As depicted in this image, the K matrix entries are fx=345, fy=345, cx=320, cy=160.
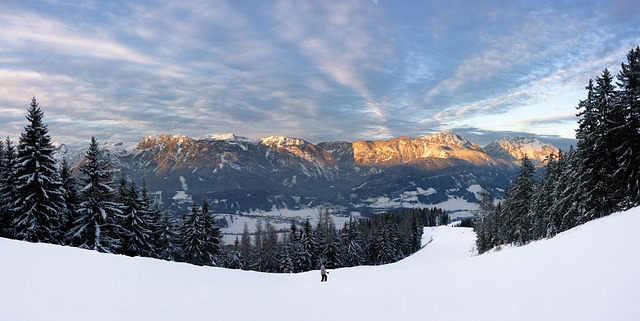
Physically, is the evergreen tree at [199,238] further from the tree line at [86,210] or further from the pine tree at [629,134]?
the pine tree at [629,134]

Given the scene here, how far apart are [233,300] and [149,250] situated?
26844mm

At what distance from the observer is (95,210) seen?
102 feet

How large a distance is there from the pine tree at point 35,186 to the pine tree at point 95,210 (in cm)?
210

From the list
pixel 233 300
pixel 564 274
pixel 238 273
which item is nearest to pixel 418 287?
pixel 564 274

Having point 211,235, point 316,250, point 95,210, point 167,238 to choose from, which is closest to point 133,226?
point 95,210

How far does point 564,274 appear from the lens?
14.1 meters

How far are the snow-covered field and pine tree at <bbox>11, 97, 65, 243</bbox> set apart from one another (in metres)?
10.7

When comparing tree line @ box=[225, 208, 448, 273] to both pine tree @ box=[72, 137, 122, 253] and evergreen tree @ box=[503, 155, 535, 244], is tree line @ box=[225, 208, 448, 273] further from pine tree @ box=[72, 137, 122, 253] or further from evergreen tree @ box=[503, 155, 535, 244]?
pine tree @ box=[72, 137, 122, 253]

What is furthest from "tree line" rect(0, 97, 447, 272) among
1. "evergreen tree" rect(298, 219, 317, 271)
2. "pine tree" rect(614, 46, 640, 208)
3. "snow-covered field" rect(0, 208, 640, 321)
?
"pine tree" rect(614, 46, 640, 208)

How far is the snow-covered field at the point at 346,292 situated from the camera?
11242 millimetres

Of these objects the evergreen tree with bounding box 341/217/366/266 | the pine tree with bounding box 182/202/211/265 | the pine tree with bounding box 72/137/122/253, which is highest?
the pine tree with bounding box 72/137/122/253

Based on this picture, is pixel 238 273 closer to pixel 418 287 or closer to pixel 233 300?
pixel 233 300

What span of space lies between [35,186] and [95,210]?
493cm

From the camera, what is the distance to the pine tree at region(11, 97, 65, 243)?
26.9 meters
